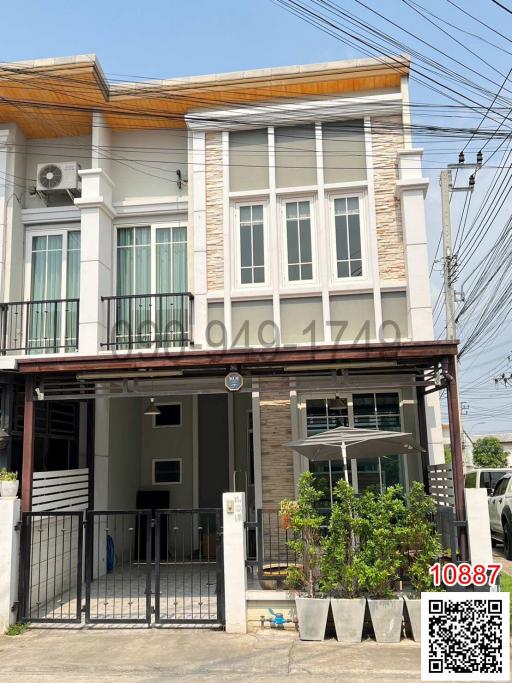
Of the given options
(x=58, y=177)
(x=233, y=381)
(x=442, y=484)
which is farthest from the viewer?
(x=58, y=177)

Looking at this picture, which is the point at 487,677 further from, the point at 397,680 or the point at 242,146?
the point at 242,146

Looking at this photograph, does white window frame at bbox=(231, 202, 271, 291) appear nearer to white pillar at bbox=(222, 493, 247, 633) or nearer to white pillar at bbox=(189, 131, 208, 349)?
white pillar at bbox=(189, 131, 208, 349)

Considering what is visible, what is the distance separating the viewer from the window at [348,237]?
34.1 feet

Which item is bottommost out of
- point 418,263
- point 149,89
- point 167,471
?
point 167,471

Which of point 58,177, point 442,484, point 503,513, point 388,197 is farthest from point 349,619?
point 58,177

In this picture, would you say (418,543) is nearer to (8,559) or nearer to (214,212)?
(8,559)

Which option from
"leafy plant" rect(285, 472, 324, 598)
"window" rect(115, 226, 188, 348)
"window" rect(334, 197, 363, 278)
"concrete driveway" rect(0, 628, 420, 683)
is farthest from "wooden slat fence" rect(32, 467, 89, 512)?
"window" rect(334, 197, 363, 278)

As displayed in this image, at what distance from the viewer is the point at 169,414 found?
13.2 meters

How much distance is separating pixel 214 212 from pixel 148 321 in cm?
225

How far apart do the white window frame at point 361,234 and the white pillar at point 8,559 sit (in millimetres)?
5978

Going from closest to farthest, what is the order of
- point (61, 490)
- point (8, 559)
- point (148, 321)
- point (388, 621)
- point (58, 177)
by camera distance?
1. point (388, 621)
2. point (8, 559)
3. point (61, 490)
4. point (148, 321)
5. point (58, 177)

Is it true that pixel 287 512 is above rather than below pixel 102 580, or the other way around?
above

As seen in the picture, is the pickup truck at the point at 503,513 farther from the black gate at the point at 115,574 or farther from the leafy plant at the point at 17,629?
the leafy plant at the point at 17,629

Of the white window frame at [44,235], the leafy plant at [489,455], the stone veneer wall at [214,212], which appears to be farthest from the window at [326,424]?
the leafy plant at [489,455]
